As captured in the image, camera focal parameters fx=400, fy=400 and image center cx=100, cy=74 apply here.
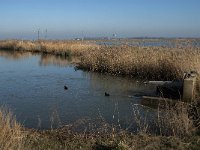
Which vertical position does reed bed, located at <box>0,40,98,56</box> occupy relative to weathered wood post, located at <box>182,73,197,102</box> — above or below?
below

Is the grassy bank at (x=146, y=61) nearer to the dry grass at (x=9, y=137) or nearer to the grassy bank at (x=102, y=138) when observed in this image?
the grassy bank at (x=102, y=138)

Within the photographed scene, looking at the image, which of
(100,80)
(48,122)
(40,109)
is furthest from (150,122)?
(100,80)

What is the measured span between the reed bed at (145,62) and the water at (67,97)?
0.97 m

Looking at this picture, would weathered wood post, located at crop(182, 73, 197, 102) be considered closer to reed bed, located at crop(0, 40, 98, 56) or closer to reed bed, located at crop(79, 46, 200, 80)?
reed bed, located at crop(79, 46, 200, 80)

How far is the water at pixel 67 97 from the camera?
474 inches

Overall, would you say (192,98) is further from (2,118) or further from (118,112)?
(2,118)

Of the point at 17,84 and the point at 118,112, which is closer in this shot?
the point at 118,112

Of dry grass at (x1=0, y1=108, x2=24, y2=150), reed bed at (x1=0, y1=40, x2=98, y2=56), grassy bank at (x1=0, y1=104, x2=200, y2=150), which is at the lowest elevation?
reed bed at (x1=0, y1=40, x2=98, y2=56)

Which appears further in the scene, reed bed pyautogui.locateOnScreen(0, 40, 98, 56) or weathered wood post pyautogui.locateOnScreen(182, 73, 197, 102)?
reed bed pyautogui.locateOnScreen(0, 40, 98, 56)

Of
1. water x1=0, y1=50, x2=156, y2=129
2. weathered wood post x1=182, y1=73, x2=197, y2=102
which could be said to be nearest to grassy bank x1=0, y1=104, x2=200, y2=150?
water x1=0, y1=50, x2=156, y2=129

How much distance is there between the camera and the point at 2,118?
7848mm

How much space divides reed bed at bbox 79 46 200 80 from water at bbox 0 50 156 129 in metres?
0.97

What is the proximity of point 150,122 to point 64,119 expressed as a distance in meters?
2.62

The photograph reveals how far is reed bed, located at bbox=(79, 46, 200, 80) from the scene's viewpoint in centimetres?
1836
